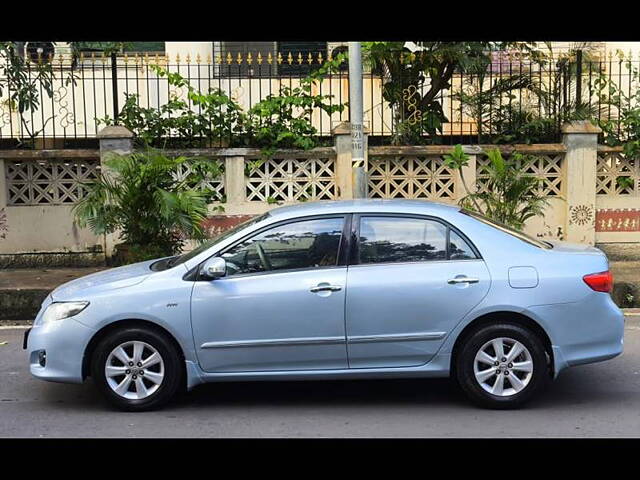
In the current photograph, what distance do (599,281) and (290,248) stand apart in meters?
2.21

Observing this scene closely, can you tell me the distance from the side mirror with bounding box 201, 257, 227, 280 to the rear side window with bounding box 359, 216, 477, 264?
98 cm

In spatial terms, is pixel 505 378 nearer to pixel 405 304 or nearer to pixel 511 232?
pixel 405 304

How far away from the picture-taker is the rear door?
582 centimetres

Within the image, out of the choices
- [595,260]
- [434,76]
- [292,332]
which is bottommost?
[292,332]

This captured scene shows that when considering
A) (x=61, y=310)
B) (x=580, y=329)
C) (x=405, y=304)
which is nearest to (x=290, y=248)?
(x=405, y=304)

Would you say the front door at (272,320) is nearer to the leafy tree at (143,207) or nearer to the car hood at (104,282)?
the car hood at (104,282)

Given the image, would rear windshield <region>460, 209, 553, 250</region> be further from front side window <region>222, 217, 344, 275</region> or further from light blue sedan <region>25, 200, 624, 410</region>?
front side window <region>222, 217, 344, 275</region>

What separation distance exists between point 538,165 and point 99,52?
6584 mm

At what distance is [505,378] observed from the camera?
19.2 ft

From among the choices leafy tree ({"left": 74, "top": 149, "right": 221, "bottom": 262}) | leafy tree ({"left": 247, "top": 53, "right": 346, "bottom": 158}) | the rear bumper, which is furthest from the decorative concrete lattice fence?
the rear bumper

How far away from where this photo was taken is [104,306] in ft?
19.2

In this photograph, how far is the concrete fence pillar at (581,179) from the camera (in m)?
11.3

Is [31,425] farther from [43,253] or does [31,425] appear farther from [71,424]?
[43,253]

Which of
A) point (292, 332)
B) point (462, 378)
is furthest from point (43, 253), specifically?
point (462, 378)
